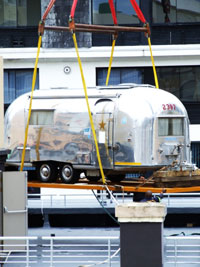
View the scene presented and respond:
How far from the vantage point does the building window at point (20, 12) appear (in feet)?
114

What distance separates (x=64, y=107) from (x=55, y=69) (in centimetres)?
1034

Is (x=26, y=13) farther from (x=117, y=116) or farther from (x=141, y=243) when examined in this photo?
(x=141, y=243)

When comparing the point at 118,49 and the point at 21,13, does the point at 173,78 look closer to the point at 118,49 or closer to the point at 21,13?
the point at 118,49

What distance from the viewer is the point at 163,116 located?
2341cm

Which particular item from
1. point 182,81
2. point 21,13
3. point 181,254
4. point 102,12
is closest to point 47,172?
point 181,254

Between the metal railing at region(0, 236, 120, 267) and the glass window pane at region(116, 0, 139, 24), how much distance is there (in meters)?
12.0

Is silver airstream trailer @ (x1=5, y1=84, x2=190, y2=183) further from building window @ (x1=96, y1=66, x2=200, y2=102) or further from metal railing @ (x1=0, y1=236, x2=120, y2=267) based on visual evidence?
building window @ (x1=96, y1=66, x2=200, y2=102)

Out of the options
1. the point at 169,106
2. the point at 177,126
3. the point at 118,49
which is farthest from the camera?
the point at 118,49

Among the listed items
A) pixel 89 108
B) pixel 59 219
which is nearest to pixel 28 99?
pixel 89 108

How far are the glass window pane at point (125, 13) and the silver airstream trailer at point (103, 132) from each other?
33.5 ft

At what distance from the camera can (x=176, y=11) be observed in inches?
1352

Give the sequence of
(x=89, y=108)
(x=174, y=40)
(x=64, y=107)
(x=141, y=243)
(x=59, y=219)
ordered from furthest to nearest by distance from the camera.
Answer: (x=174, y=40)
(x=59, y=219)
(x=64, y=107)
(x=89, y=108)
(x=141, y=243)

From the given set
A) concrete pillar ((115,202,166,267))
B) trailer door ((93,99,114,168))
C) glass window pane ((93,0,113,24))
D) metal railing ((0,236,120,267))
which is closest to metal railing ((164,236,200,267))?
concrete pillar ((115,202,166,267))

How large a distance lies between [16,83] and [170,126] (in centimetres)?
1269
